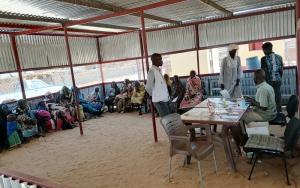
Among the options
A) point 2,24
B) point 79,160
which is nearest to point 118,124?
point 79,160

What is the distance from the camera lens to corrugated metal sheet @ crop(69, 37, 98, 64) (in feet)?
31.7

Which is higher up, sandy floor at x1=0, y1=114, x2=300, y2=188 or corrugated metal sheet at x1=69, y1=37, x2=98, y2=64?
corrugated metal sheet at x1=69, y1=37, x2=98, y2=64

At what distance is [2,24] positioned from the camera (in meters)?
6.43

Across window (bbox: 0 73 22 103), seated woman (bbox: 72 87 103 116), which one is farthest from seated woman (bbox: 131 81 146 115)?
window (bbox: 0 73 22 103)

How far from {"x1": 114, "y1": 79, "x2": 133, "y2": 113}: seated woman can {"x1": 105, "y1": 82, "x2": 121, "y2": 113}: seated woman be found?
18cm

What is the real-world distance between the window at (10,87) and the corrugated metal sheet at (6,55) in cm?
27

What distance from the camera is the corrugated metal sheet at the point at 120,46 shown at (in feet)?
32.5

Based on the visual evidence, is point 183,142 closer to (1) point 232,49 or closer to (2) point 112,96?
(1) point 232,49

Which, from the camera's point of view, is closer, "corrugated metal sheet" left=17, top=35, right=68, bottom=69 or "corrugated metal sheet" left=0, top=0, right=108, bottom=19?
"corrugated metal sheet" left=0, top=0, right=108, bottom=19

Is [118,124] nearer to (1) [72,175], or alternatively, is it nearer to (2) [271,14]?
(1) [72,175]

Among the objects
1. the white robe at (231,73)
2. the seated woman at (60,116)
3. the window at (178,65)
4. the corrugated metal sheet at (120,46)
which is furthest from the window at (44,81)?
the white robe at (231,73)

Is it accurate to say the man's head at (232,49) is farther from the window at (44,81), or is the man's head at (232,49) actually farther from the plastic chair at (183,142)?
the window at (44,81)

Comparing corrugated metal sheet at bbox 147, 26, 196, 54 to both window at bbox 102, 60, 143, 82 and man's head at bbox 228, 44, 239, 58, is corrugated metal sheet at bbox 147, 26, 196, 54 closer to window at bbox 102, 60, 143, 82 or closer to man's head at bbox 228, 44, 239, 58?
window at bbox 102, 60, 143, 82

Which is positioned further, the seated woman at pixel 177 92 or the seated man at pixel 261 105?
the seated woman at pixel 177 92
